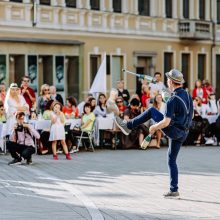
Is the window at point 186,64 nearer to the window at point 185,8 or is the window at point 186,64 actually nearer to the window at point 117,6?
the window at point 185,8

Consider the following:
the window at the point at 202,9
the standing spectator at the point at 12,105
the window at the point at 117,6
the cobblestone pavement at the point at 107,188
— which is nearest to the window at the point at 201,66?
the window at the point at 202,9

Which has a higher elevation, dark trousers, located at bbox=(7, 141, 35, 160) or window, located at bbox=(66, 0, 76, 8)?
window, located at bbox=(66, 0, 76, 8)

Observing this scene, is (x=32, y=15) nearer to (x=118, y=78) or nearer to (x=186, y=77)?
(x=118, y=78)

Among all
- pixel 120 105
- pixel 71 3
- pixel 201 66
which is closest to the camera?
pixel 120 105

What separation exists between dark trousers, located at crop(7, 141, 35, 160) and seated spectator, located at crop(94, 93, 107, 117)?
5.16 metres

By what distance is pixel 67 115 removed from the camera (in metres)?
22.3

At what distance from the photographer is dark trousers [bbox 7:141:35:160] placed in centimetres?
1783

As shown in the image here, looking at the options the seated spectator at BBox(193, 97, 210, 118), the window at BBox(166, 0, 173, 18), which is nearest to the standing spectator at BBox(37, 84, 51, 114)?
the seated spectator at BBox(193, 97, 210, 118)

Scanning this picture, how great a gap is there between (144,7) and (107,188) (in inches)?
987

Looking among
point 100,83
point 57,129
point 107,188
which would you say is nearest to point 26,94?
point 100,83

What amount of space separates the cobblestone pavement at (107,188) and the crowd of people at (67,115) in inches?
23.6

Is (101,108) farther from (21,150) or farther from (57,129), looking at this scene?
(21,150)

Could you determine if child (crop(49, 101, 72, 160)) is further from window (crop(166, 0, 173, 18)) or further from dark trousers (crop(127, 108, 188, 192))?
window (crop(166, 0, 173, 18))

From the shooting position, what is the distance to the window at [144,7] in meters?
37.9
